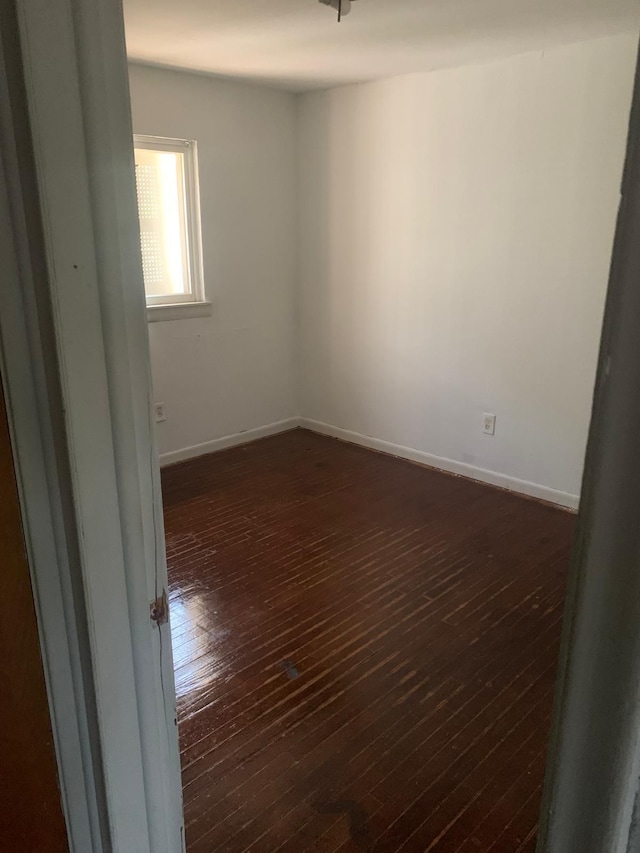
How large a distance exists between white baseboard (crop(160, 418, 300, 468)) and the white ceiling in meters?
2.28

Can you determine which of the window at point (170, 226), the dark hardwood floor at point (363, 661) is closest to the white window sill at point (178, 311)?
the window at point (170, 226)

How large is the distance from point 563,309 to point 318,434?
2.07 meters

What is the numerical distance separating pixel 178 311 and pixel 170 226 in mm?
531

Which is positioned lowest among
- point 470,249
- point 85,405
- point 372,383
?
point 372,383

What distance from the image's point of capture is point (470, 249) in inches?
142

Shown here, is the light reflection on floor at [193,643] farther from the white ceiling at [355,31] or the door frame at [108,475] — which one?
the white ceiling at [355,31]

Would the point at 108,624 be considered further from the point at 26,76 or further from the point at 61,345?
the point at 26,76

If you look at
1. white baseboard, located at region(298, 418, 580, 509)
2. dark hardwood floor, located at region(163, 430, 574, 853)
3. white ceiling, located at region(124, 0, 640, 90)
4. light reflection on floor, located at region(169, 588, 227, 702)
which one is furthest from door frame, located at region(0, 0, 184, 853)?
white baseboard, located at region(298, 418, 580, 509)

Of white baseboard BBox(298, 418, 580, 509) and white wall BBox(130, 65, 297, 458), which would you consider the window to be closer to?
white wall BBox(130, 65, 297, 458)

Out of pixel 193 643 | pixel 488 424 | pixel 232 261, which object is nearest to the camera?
pixel 193 643

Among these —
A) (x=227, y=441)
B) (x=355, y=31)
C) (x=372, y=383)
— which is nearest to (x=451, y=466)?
(x=372, y=383)

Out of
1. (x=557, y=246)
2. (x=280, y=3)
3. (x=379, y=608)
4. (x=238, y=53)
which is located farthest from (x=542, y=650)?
(x=238, y=53)

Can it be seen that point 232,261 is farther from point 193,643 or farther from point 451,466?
point 193,643

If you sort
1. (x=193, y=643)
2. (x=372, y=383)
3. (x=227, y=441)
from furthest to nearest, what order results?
1. (x=227, y=441)
2. (x=372, y=383)
3. (x=193, y=643)
